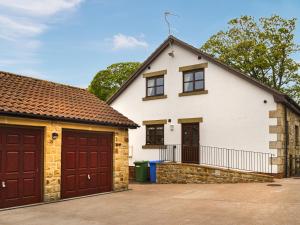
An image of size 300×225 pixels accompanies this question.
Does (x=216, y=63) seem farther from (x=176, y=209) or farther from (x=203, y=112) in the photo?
(x=176, y=209)

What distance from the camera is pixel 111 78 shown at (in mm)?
39219

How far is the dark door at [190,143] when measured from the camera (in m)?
19.0

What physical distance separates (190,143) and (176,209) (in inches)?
368

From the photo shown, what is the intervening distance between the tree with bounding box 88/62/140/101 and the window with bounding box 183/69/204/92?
19.4m

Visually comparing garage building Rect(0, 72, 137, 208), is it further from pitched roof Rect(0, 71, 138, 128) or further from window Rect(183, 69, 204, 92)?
A: window Rect(183, 69, 204, 92)

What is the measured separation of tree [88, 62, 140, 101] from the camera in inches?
1537

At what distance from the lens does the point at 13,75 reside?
13.2 meters

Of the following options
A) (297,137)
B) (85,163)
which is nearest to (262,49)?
(297,137)

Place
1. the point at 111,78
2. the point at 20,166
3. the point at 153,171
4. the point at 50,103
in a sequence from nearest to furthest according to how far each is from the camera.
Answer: the point at 20,166 → the point at 50,103 → the point at 153,171 → the point at 111,78

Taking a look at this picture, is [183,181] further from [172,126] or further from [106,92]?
[106,92]

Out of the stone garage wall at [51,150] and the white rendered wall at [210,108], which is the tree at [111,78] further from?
the stone garage wall at [51,150]

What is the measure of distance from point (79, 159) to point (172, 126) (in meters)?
8.07

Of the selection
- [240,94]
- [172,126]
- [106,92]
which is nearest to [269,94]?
[240,94]

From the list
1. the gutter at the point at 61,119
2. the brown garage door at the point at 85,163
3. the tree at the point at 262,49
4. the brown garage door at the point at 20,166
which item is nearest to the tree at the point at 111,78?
the tree at the point at 262,49
